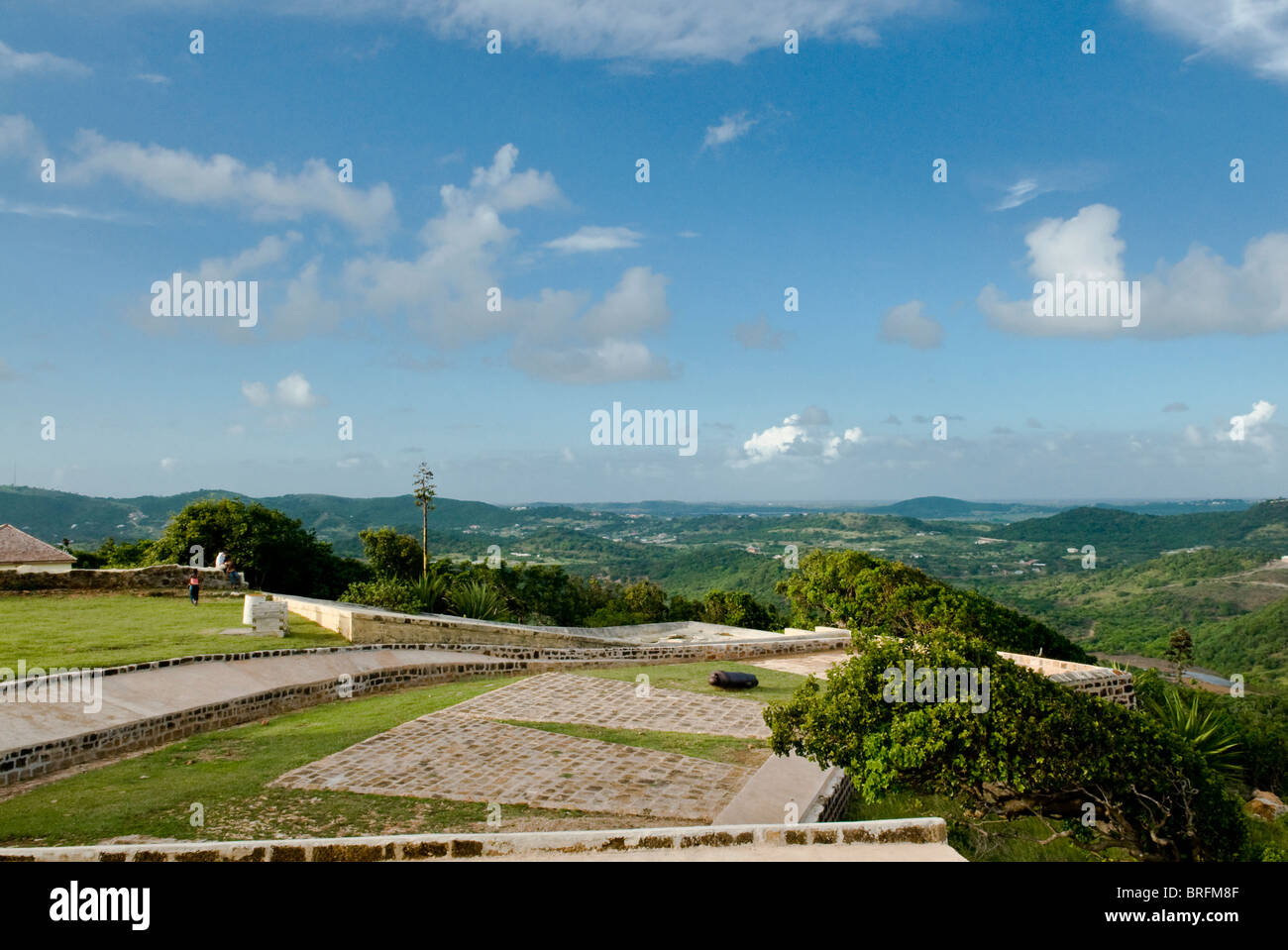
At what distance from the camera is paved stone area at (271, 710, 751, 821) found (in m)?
6.92

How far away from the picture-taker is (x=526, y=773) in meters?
7.69

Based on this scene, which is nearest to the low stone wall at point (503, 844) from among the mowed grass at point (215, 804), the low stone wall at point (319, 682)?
the mowed grass at point (215, 804)

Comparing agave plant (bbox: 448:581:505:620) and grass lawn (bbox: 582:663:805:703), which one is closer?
grass lawn (bbox: 582:663:805:703)

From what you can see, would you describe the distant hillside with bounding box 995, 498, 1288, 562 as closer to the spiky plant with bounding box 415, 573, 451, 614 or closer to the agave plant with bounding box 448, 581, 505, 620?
the agave plant with bounding box 448, 581, 505, 620

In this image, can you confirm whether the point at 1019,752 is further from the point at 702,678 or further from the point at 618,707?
the point at 702,678

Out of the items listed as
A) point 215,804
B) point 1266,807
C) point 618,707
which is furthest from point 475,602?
point 1266,807

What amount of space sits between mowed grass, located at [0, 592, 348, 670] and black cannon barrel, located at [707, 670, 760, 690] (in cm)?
656

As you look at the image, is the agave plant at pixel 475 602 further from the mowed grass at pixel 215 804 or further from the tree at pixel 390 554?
the mowed grass at pixel 215 804

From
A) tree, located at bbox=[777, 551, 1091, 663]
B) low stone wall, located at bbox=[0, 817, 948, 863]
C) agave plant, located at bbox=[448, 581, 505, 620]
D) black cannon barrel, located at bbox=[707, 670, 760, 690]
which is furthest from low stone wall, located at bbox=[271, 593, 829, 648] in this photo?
low stone wall, located at bbox=[0, 817, 948, 863]

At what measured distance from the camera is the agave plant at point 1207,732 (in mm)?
12641

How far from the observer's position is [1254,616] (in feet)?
164

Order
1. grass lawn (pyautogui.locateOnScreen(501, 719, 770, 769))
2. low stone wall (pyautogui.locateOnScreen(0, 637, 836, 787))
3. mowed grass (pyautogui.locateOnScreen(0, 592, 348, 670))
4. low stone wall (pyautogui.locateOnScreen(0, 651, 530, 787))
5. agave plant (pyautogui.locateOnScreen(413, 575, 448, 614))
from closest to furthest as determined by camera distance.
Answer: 1. low stone wall (pyautogui.locateOnScreen(0, 651, 530, 787))
2. low stone wall (pyautogui.locateOnScreen(0, 637, 836, 787))
3. grass lawn (pyautogui.locateOnScreen(501, 719, 770, 769))
4. mowed grass (pyautogui.locateOnScreen(0, 592, 348, 670))
5. agave plant (pyautogui.locateOnScreen(413, 575, 448, 614))
